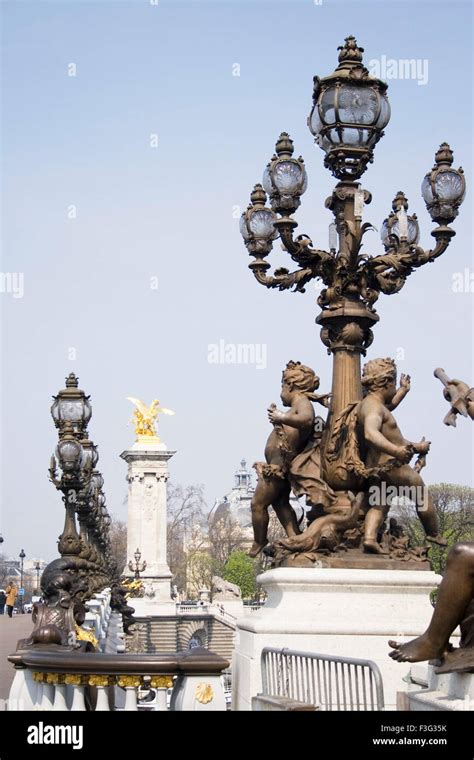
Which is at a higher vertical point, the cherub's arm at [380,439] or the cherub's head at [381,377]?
the cherub's head at [381,377]

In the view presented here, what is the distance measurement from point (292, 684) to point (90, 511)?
16275 millimetres

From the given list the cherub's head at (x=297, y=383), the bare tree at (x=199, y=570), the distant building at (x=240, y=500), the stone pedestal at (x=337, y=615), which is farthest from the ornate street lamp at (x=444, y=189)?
the distant building at (x=240, y=500)

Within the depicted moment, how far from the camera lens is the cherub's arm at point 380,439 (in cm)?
1166

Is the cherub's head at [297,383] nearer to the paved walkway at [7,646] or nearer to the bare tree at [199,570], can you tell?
the paved walkway at [7,646]

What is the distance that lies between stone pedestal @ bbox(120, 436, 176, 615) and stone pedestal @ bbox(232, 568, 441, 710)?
68.6 metres

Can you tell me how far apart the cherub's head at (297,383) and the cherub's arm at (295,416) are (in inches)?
6.9

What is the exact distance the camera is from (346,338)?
41.9 ft


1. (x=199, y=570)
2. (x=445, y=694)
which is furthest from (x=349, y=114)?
(x=199, y=570)

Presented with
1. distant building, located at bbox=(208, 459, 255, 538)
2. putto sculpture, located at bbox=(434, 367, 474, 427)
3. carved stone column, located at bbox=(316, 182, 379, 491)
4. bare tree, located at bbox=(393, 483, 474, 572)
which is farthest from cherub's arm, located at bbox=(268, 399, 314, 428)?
distant building, located at bbox=(208, 459, 255, 538)

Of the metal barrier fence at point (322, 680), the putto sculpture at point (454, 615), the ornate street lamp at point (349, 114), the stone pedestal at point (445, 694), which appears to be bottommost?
the metal barrier fence at point (322, 680)

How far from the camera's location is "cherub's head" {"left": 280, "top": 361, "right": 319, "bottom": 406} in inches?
492

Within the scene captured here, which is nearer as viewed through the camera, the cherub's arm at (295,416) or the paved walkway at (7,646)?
the cherub's arm at (295,416)
